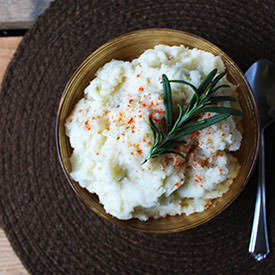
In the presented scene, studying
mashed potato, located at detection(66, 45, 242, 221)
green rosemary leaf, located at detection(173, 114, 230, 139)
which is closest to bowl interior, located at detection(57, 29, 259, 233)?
mashed potato, located at detection(66, 45, 242, 221)

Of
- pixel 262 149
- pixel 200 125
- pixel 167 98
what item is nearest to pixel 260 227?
pixel 262 149

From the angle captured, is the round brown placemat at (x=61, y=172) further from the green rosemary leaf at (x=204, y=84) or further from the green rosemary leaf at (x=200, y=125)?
the green rosemary leaf at (x=200, y=125)

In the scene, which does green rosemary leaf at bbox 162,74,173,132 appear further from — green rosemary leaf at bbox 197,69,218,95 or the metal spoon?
the metal spoon

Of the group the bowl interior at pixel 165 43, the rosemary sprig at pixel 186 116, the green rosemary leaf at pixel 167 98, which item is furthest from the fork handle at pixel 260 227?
the green rosemary leaf at pixel 167 98

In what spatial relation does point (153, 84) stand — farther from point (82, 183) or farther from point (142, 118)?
point (82, 183)

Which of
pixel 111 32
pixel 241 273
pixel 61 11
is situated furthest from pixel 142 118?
pixel 241 273
